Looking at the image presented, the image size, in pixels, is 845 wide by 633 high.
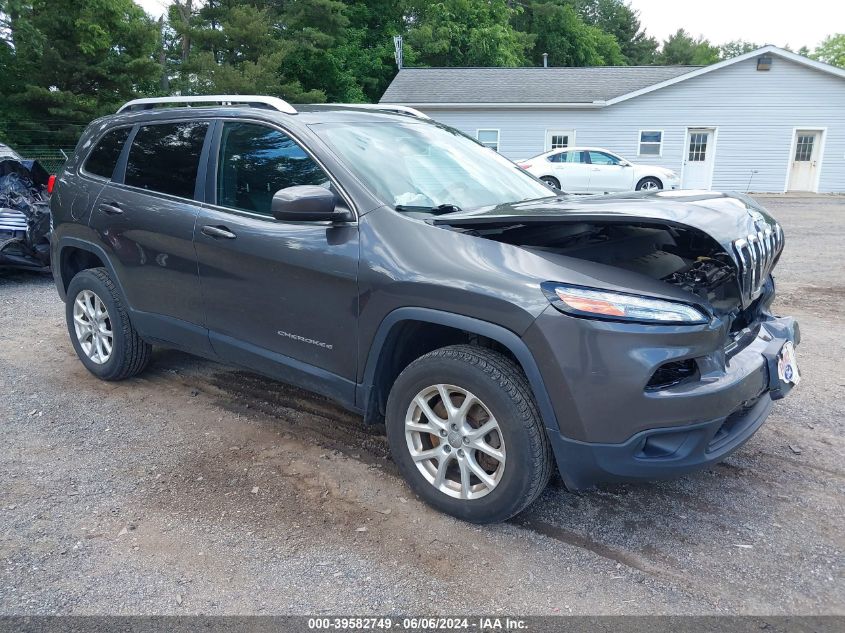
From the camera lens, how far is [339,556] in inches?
109

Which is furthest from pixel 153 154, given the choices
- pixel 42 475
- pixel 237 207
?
pixel 42 475

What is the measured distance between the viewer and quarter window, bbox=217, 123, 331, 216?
11.4ft

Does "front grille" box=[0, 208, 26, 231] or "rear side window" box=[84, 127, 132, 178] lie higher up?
"rear side window" box=[84, 127, 132, 178]

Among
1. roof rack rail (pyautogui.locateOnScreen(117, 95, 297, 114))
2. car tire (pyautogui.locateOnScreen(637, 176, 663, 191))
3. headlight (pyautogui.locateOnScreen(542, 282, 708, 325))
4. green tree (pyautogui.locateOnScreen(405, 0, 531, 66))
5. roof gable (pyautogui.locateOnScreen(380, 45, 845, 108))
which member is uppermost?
green tree (pyautogui.locateOnScreen(405, 0, 531, 66))

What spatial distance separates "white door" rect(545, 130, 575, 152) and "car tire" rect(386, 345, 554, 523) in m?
22.7

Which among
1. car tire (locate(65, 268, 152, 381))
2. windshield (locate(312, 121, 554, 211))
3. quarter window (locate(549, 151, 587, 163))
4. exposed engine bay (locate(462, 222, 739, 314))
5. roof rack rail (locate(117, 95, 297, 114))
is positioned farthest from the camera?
quarter window (locate(549, 151, 587, 163))

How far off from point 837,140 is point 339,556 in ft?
84.0

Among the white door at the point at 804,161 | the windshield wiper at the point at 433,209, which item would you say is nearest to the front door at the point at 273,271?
the windshield wiper at the point at 433,209

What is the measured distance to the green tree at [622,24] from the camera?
6106 centimetres

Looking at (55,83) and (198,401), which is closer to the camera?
(198,401)

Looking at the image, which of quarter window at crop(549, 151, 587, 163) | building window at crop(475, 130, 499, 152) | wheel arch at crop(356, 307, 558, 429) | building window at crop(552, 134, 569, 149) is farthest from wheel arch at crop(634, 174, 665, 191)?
wheel arch at crop(356, 307, 558, 429)

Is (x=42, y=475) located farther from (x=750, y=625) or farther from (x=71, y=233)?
(x=750, y=625)

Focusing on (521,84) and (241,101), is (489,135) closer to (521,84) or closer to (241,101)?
(521,84)

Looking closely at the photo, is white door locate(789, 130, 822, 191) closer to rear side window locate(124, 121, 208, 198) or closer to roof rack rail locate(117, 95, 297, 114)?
roof rack rail locate(117, 95, 297, 114)
